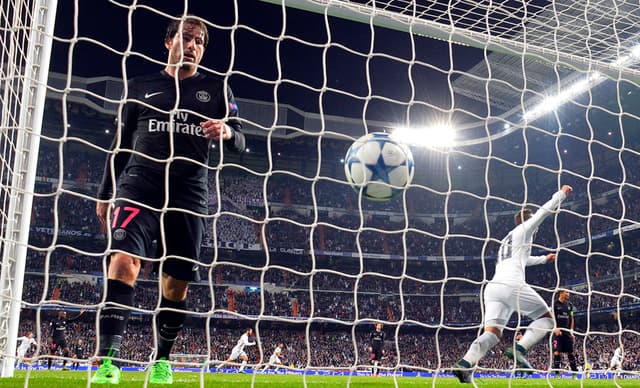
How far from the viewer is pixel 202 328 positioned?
25.0 m

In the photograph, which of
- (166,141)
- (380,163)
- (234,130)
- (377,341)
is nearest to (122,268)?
(166,141)

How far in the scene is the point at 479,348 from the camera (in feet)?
15.1

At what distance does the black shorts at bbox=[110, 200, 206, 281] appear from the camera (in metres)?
2.94

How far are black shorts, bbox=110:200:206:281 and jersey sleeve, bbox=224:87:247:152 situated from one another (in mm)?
466

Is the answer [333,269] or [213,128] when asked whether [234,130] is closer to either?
[213,128]

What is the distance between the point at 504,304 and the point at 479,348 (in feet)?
2.12

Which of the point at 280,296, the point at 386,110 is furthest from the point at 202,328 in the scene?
the point at 386,110

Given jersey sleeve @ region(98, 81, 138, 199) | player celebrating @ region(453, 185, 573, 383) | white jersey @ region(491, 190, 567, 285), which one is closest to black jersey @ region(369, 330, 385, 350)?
player celebrating @ region(453, 185, 573, 383)

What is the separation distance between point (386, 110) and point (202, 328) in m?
14.0

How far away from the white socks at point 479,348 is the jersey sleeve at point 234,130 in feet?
8.36

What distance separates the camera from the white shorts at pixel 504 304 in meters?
5.03

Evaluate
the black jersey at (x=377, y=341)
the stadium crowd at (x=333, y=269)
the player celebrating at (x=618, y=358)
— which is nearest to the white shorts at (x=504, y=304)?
the player celebrating at (x=618, y=358)

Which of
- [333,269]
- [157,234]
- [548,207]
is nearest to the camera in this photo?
[157,234]

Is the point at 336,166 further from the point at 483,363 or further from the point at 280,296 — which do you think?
the point at 483,363
